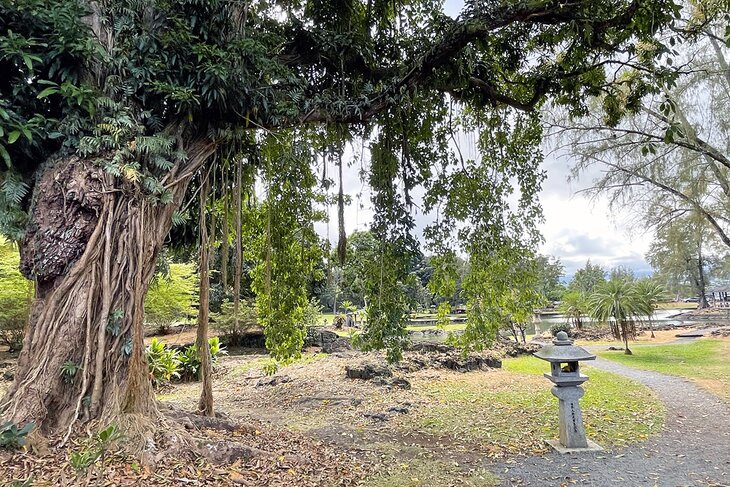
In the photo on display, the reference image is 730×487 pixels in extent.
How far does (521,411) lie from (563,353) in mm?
1860

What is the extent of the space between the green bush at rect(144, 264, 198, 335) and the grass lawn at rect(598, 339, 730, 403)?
11153 millimetres

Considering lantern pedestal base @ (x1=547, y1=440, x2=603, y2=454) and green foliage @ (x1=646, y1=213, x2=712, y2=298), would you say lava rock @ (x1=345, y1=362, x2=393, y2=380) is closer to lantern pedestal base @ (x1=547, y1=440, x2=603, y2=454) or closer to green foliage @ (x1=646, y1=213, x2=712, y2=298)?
lantern pedestal base @ (x1=547, y1=440, x2=603, y2=454)

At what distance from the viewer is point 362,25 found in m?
5.11

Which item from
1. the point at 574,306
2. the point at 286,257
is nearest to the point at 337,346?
the point at 286,257

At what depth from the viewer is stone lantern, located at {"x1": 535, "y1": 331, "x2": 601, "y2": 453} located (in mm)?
4457

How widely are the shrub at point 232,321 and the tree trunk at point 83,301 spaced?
918 cm

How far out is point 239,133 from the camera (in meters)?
3.83

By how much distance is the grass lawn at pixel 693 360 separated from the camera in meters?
8.01

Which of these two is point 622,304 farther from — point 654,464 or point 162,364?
point 162,364

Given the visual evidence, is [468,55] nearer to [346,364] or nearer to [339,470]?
[339,470]

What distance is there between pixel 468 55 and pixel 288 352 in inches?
154

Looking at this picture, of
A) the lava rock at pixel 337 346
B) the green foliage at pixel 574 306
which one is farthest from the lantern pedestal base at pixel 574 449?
the green foliage at pixel 574 306

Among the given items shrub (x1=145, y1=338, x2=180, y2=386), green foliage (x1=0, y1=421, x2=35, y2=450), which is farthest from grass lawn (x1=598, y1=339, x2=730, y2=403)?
shrub (x1=145, y1=338, x2=180, y2=386)

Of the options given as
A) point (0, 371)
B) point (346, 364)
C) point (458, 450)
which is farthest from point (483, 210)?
point (0, 371)
